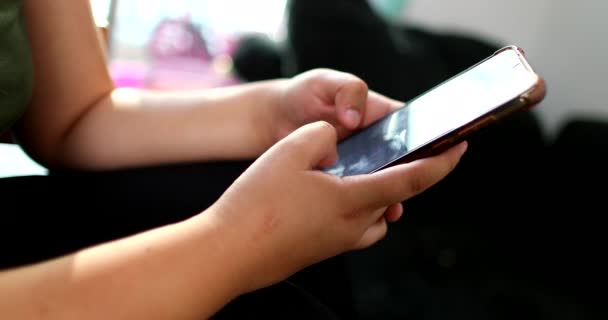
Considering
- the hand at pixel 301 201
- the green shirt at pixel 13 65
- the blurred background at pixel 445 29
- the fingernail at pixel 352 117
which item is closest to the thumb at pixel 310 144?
the hand at pixel 301 201

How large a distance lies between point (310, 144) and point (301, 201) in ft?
0.16

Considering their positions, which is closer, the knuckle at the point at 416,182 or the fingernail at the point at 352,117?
the knuckle at the point at 416,182


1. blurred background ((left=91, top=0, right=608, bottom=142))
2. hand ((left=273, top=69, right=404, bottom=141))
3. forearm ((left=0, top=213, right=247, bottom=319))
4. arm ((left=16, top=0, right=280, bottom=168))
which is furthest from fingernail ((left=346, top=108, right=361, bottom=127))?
blurred background ((left=91, top=0, right=608, bottom=142))

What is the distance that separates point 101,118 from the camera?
559 millimetres

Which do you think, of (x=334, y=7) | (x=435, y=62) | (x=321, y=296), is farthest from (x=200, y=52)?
(x=321, y=296)

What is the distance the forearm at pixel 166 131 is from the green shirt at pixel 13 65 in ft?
0.34

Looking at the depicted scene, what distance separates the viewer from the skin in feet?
1.09

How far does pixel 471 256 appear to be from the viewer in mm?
920

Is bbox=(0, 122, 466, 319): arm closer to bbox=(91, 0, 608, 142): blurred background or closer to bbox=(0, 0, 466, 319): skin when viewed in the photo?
bbox=(0, 0, 466, 319): skin

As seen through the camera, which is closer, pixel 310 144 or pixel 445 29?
pixel 310 144

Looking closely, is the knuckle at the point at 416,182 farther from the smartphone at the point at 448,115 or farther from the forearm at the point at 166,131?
the forearm at the point at 166,131

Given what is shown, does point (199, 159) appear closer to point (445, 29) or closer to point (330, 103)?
point (330, 103)

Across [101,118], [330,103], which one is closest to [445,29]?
[330,103]

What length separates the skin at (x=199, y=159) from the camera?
13.0 inches
